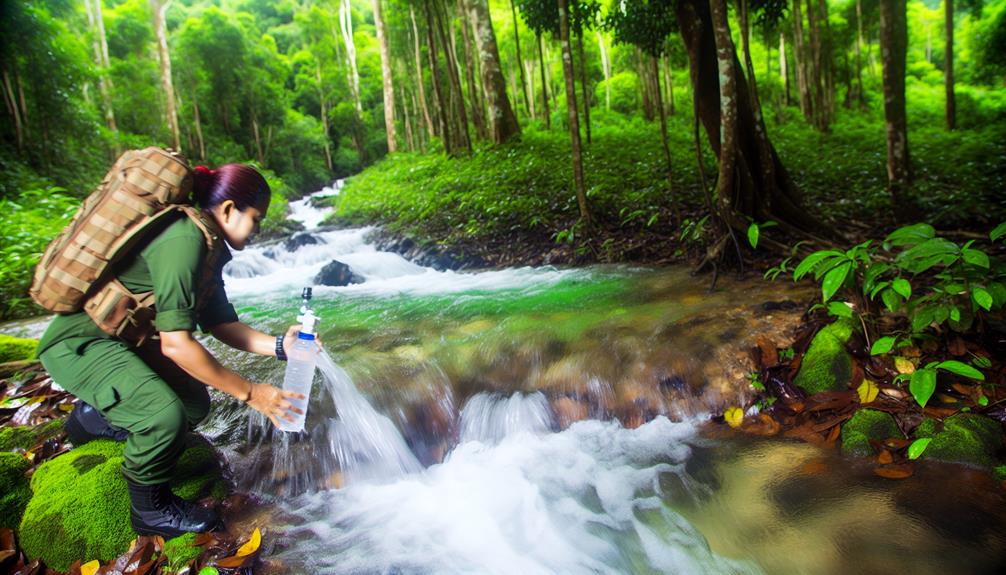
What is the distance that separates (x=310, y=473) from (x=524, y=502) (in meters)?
1.35

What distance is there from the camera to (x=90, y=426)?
8.68 feet

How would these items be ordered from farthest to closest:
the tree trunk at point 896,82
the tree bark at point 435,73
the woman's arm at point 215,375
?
the tree bark at point 435,73 → the tree trunk at point 896,82 → the woman's arm at point 215,375

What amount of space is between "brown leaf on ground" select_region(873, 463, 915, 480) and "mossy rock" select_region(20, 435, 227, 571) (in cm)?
362

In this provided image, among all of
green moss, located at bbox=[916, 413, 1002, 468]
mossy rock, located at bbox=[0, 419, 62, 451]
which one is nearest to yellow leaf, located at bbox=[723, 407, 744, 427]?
green moss, located at bbox=[916, 413, 1002, 468]

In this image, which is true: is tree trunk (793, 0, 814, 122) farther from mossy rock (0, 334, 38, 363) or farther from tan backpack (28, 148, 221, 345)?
mossy rock (0, 334, 38, 363)

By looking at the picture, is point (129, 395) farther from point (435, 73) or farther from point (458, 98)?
point (435, 73)

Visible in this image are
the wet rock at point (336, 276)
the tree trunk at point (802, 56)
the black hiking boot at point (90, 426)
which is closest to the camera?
the black hiking boot at point (90, 426)

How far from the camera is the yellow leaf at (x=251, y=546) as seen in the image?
2.17 m

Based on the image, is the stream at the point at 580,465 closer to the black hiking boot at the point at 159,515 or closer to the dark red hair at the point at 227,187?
the black hiking boot at the point at 159,515

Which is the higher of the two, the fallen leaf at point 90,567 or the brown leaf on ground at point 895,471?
the fallen leaf at point 90,567

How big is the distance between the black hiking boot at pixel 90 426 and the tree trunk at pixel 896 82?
8.91m

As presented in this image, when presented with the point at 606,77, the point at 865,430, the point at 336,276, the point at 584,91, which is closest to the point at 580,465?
the point at 865,430

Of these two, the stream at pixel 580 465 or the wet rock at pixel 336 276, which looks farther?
the wet rock at pixel 336 276

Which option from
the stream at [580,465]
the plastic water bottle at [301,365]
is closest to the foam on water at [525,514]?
the stream at [580,465]
